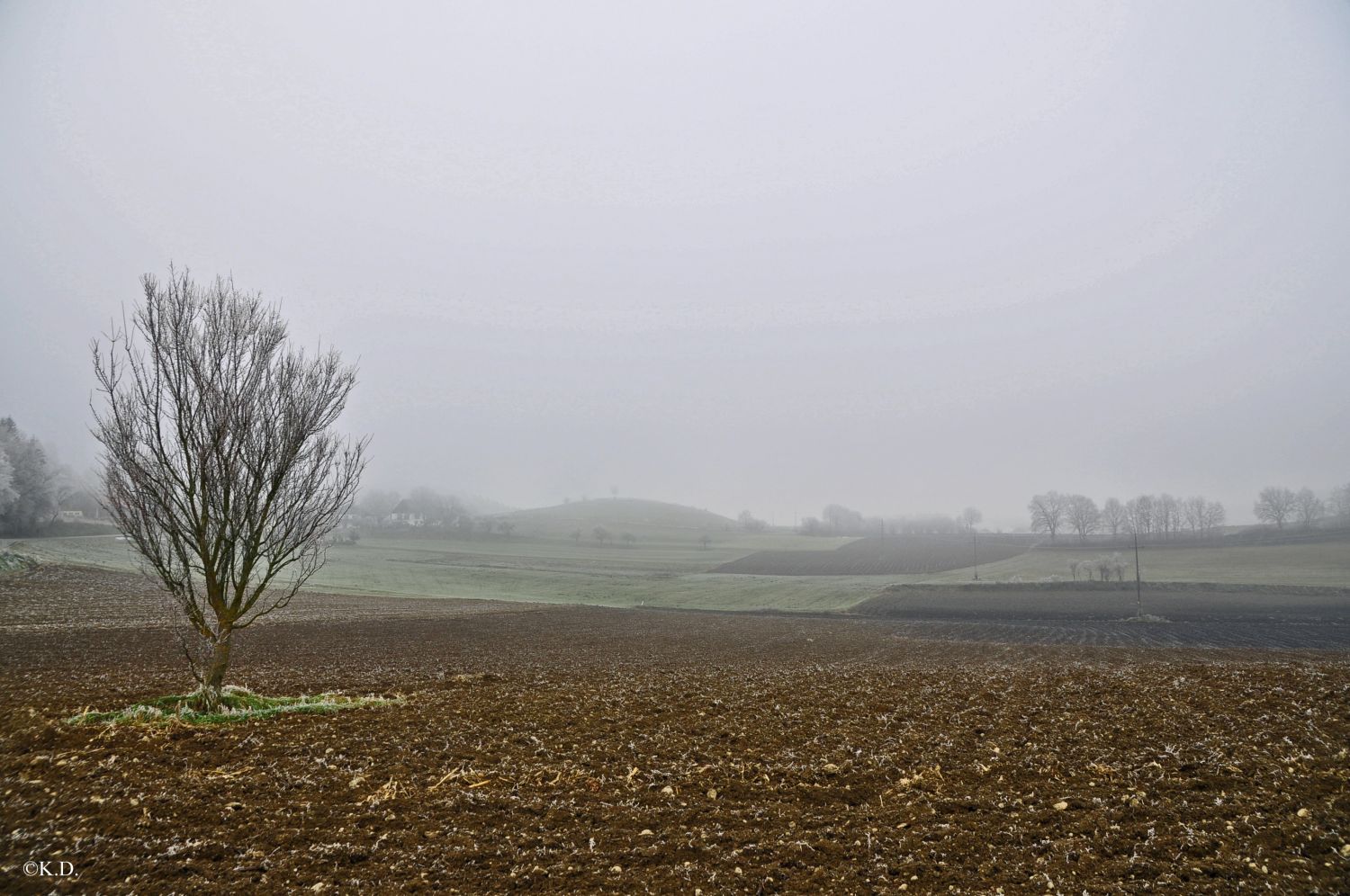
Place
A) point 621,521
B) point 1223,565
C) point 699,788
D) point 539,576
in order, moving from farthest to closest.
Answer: point 621,521 < point 539,576 < point 1223,565 < point 699,788

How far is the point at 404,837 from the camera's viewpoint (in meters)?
6.78

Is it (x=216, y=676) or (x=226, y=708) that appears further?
(x=216, y=676)

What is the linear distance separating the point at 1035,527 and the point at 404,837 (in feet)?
429

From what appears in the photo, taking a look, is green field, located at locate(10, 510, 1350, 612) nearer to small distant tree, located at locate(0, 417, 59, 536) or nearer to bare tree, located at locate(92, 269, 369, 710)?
small distant tree, located at locate(0, 417, 59, 536)

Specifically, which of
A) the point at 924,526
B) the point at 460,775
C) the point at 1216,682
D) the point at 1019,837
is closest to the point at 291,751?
the point at 460,775

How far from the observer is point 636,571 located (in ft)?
292

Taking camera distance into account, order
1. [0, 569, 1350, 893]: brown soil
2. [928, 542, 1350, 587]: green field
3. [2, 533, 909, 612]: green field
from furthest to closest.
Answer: [928, 542, 1350, 587]: green field → [2, 533, 909, 612]: green field → [0, 569, 1350, 893]: brown soil

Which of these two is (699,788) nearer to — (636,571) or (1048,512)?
(636,571)

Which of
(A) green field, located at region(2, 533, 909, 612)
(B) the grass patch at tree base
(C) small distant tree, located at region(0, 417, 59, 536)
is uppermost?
(C) small distant tree, located at region(0, 417, 59, 536)

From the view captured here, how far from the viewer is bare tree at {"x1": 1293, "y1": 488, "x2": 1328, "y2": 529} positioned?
94.3m

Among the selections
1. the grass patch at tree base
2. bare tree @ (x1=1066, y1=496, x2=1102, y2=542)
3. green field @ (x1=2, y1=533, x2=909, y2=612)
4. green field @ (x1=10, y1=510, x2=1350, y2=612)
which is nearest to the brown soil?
the grass patch at tree base

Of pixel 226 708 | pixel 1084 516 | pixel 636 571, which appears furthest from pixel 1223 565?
pixel 226 708

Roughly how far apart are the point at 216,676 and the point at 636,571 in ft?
257

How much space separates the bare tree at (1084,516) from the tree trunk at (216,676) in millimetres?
124810
